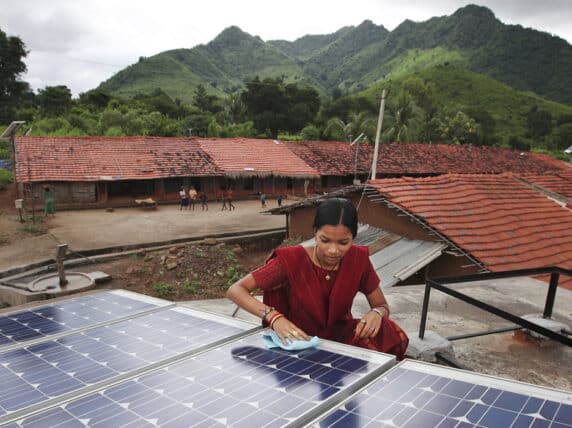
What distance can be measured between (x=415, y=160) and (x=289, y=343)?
28.0 m

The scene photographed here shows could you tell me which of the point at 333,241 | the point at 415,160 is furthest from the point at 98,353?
the point at 415,160

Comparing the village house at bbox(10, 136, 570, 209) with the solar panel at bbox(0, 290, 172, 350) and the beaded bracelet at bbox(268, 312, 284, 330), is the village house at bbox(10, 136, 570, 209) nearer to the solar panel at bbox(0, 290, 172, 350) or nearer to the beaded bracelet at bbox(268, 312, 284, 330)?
the solar panel at bbox(0, 290, 172, 350)

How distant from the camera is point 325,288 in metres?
2.61

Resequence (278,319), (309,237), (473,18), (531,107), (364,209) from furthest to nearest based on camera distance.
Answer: (473,18) < (531,107) < (309,237) < (364,209) < (278,319)

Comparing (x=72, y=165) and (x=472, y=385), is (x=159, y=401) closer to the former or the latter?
(x=472, y=385)

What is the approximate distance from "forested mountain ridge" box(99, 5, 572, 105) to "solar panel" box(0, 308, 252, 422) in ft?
270

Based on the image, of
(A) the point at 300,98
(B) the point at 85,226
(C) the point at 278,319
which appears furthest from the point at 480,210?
(A) the point at 300,98

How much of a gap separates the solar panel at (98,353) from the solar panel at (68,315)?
0.19 meters

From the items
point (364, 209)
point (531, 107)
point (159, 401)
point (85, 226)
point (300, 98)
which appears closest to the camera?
point (159, 401)

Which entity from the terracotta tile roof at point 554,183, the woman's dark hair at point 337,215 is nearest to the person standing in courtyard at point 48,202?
the woman's dark hair at point 337,215

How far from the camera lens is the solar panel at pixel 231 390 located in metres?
1.51

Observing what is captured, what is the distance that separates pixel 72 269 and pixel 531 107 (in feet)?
263

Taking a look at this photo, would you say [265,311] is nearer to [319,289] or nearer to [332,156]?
[319,289]

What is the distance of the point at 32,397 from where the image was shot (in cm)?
172
